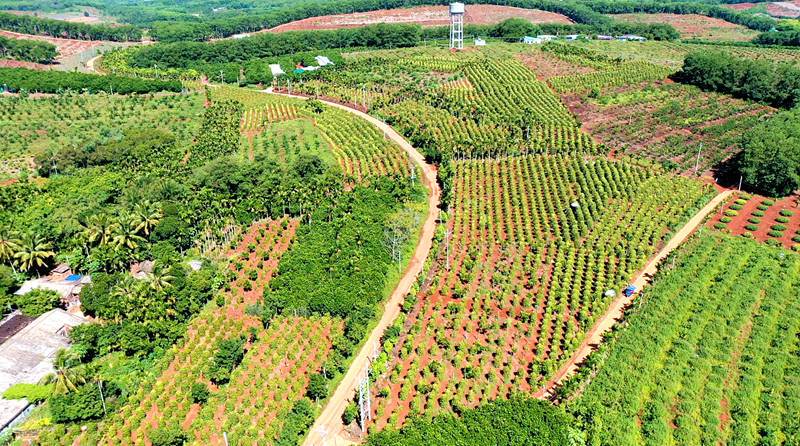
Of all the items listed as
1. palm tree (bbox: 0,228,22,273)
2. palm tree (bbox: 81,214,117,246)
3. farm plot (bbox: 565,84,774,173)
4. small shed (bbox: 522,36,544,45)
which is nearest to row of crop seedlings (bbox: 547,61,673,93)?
farm plot (bbox: 565,84,774,173)

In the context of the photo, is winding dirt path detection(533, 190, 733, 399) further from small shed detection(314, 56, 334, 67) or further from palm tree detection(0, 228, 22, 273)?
small shed detection(314, 56, 334, 67)

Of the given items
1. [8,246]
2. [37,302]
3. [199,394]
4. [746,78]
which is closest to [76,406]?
[199,394]

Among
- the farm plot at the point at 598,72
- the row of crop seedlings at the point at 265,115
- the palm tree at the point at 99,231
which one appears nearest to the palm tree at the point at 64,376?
the palm tree at the point at 99,231

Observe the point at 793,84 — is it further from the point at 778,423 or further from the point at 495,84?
the point at 778,423

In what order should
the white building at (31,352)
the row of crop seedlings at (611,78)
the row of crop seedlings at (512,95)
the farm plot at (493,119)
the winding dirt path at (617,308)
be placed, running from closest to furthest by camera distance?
the white building at (31,352), the winding dirt path at (617,308), the farm plot at (493,119), the row of crop seedlings at (512,95), the row of crop seedlings at (611,78)

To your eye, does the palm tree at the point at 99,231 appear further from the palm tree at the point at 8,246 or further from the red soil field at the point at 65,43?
the red soil field at the point at 65,43

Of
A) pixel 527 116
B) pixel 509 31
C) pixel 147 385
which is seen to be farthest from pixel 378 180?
pixel 509 31
